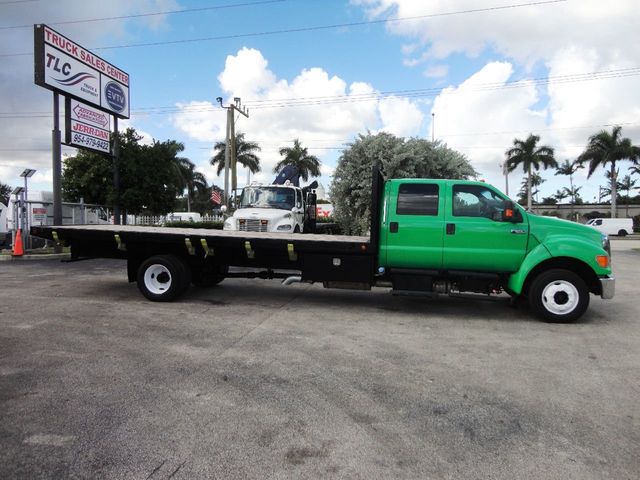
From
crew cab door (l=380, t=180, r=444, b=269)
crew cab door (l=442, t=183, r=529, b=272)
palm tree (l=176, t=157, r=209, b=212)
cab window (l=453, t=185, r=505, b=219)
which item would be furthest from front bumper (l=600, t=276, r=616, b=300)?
palm tree (l=176, t=157, r=209, b=212)

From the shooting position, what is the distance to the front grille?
1311 cm

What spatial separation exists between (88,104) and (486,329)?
54.9ft

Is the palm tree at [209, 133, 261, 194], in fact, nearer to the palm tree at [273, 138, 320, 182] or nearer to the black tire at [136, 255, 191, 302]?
the palm tree at [273, 138, 320, 182]

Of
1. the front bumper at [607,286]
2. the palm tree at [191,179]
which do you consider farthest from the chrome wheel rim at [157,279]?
the palm tree at [191,179]

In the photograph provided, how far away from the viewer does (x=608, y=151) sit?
1923 inches

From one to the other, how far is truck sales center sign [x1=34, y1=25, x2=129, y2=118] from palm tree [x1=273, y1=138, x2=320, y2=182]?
107ft

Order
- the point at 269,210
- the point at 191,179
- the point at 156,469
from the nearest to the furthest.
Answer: the point at 156,469, the point at 269,210, the point at 191,179

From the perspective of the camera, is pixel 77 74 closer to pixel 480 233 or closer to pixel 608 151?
pixel 480 233

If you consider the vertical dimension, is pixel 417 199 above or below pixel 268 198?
below

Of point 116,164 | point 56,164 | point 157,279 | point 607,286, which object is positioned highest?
point 116,164

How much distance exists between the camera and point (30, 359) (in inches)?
196

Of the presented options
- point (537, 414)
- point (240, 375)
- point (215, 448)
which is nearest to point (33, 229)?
point (240, 375)

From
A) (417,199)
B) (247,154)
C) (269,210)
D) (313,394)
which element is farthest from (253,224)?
(247,154)

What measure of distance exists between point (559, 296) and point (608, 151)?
50.7 metres
